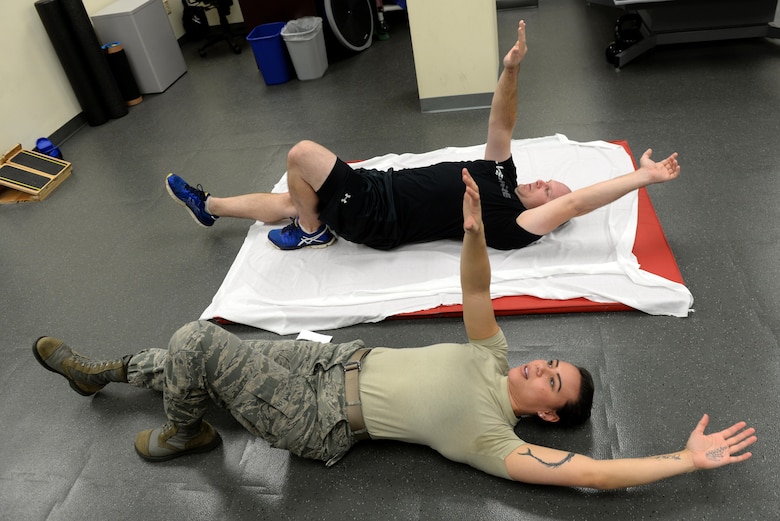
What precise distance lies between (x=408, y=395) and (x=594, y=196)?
1.08 metres

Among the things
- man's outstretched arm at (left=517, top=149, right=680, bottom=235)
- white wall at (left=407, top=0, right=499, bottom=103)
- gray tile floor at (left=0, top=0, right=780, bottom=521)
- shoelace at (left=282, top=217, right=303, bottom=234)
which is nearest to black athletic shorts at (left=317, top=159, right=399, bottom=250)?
shoelace at (left=282, top=217, right=303, bottom=234)

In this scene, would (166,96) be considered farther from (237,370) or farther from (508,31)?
(237,370)

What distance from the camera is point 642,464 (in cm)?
149

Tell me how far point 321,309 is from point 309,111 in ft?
7.14

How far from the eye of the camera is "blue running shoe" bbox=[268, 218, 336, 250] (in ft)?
8.83

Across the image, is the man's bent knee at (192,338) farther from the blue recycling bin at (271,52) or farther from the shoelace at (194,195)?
the blue recycling bin at (271,52)

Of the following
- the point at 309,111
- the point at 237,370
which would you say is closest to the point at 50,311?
the point at 237,370

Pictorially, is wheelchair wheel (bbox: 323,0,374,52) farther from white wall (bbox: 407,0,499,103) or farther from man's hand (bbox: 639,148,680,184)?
man's hand (bbox: 639,148,680,184)

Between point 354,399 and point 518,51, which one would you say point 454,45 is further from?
point 354,399

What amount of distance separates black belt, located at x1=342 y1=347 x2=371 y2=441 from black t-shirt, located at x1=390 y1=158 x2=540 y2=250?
855 mm

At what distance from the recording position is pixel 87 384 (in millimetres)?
2104

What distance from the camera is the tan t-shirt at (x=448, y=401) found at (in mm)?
1629

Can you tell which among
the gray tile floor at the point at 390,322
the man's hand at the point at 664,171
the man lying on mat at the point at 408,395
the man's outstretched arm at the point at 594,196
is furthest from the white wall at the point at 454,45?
the man lying on mat at the point at 408,395

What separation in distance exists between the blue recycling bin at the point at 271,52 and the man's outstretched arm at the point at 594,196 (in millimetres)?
2897
